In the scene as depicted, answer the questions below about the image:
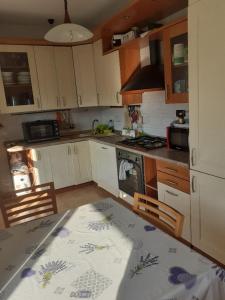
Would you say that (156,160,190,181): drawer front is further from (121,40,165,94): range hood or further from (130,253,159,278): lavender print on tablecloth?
(130,253,159,278): lavender print on tablecloth

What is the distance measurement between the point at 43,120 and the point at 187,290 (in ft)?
10.8

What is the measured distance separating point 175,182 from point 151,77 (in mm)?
1169

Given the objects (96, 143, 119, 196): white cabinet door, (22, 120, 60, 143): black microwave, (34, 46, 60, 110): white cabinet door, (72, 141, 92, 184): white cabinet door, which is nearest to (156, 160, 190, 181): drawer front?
(96, 143, 119, 196): white cabinet door

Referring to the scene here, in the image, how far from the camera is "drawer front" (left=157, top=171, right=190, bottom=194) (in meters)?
2.05

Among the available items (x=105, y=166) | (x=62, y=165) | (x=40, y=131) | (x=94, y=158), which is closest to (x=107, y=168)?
(x=105, y=166)

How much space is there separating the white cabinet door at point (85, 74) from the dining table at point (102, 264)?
2622 mm

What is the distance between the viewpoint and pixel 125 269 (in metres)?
0.97

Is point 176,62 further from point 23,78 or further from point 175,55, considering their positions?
point 23,78

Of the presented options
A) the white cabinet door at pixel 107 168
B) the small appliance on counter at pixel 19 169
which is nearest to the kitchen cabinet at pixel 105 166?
the white cabinet door at pixel 107 168

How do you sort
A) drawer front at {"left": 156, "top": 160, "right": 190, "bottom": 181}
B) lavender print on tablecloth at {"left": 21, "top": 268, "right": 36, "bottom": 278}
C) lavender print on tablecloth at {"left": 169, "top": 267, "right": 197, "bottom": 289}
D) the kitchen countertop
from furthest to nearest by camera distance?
the kitchen countertop
drawer front at {"left": 156, "top": 160, "right": 190, "bottom": 181}
lavender print on tablecloth at {"left": 21, "top": 268, "right": 36, "bottom": 278}
lavender print on tablecloth at {"left": 169, "top": 267, "right": 197, "bottom": 289}

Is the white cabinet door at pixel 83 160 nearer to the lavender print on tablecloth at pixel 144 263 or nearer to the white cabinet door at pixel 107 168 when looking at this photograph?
the white cabinet door at pixel 107 168

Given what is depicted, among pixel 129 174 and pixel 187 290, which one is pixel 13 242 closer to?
pixel 187 290

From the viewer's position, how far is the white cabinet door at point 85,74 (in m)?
3.59

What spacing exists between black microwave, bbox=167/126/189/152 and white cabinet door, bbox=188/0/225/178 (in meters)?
0.47
